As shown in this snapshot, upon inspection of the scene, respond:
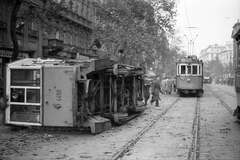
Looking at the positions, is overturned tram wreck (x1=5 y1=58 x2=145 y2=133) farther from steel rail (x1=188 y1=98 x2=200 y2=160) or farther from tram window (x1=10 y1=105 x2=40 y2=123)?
steel rail (x1=188 y1=98 x2=200 y2=160)

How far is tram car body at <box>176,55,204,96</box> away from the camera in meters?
25.5

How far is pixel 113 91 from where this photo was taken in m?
11.1

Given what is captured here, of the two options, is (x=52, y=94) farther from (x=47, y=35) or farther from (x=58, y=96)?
(x=47, y=35)

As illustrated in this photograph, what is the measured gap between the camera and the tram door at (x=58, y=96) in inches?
349

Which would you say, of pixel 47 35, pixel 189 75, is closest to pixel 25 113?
pixel 189 75

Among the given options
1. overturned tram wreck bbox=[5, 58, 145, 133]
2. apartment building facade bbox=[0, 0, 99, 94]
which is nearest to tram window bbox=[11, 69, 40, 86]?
overturned tram wreck bbox=[5, 58, 145, 133]

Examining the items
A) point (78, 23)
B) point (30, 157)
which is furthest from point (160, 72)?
point (30, 157)

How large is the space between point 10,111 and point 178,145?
5129 millimetres

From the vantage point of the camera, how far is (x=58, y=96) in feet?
29.4

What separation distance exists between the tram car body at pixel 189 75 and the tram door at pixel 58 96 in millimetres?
18043

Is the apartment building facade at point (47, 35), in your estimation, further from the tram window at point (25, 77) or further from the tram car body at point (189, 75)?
the tram car body at point (189, 75)

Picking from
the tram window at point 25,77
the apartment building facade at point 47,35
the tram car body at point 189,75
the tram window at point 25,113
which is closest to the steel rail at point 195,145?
the tram window at point 25,113

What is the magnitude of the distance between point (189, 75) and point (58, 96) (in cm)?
1825

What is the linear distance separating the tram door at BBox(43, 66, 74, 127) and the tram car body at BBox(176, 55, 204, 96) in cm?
1804
